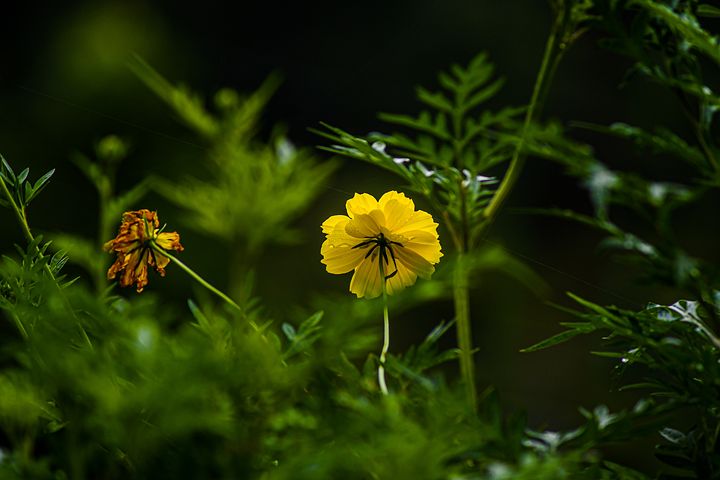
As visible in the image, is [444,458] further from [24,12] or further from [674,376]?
[24,12]

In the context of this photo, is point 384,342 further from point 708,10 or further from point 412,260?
point 708,10

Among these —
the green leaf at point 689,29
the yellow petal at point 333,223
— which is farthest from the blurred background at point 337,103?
the green leaf at point 689,29

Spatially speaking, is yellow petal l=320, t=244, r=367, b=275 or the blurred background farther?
the blurred background

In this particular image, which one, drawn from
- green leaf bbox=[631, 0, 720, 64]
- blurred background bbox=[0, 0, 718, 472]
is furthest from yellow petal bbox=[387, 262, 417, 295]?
blurred background bbox=[0, 0, 718, 472]

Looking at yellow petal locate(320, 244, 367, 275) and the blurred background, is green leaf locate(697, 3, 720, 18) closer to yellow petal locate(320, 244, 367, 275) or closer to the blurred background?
yellow petal locate(320, 244, 367, 275)

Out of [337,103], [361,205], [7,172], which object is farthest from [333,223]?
[337,103]

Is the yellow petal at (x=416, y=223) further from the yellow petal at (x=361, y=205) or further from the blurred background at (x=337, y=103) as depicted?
the blurred background at (x=337, y=103)
